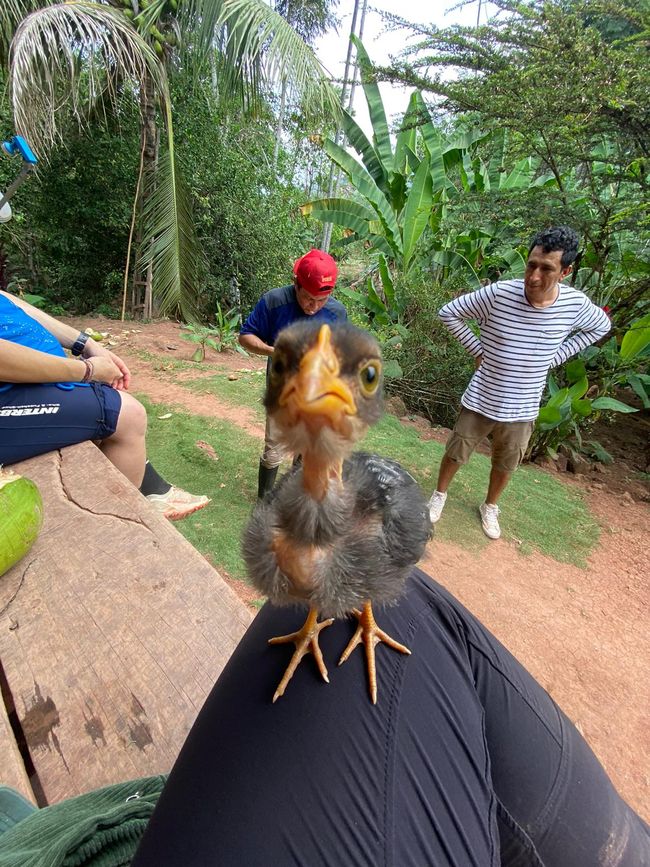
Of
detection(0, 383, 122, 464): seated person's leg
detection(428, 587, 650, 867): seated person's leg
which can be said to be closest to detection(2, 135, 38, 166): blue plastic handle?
detection(0, 383, 122, 464): seated person's leg

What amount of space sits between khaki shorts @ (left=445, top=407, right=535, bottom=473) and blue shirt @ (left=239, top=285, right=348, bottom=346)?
1.45m

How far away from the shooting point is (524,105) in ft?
13.4

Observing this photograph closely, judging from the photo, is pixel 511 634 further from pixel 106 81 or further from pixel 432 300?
pixel 106 81

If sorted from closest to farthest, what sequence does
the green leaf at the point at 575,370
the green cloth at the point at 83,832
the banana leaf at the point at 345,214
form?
the green cloth at the point at 83,832
the green leaf at the point at 575,370
the banana leaf at the point at 345,214

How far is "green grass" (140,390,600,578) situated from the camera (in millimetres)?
3492

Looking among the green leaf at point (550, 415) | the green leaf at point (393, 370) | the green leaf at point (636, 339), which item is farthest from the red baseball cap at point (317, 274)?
the green leaf at point (636, 339)

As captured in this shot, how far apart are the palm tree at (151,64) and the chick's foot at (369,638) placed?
744cm

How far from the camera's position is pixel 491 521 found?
4.11 metres

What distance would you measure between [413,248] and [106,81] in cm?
566

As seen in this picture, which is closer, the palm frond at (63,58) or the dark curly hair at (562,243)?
the dark curly hair at (562,243)

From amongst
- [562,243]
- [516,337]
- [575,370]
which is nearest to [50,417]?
[516,337]

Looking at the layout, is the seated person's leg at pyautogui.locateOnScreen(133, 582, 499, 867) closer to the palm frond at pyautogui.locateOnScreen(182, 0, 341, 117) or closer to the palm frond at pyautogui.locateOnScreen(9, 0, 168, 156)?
the palm frond at pyautogui.locateOnScreen(9, 0, 168, 156)

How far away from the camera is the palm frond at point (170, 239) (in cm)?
766

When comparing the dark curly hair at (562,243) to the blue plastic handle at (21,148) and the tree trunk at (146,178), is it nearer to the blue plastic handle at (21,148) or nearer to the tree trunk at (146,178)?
the blue plastic handle at (21,148)
